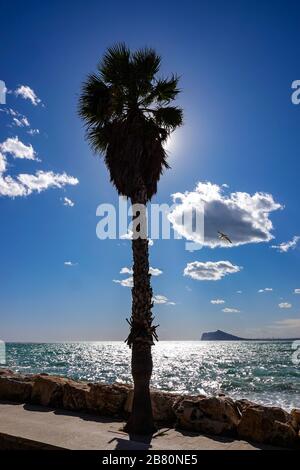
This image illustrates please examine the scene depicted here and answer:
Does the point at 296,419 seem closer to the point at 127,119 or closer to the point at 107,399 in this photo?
the point at 107,399

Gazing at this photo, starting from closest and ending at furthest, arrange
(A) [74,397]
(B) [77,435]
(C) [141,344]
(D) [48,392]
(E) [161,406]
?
1. (B) [77,435]
2. (C) [141,344]
3. (E) [161,406]
4. (A) [74,397]
5. (D) [48,392]


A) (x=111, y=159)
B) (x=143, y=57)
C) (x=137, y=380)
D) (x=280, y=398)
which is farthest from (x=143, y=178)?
(x=280, y=398)

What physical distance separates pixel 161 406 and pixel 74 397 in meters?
2.72

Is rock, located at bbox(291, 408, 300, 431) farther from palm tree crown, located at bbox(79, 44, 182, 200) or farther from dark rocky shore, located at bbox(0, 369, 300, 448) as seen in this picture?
palm tree crown, located at bbox(79, 44, 182, 200)

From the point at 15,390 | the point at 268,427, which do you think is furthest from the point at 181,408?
the point at 15,390

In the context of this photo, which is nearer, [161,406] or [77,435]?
[77,435]

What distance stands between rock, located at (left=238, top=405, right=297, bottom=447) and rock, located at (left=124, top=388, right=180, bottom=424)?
222 centimetres

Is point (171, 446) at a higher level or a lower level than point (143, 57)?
lower

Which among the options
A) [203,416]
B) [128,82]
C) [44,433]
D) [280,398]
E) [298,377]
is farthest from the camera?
[298,377]

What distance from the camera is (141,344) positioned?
34.6 feet

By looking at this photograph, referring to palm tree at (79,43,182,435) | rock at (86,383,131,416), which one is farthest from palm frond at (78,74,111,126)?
rock at (86,383,131,416)

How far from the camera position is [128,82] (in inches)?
472

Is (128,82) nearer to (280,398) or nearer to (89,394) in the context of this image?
(89,394)
